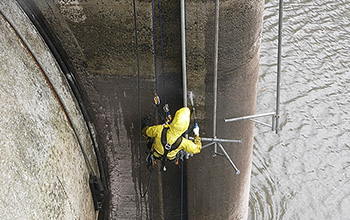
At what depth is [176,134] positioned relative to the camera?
197 inches

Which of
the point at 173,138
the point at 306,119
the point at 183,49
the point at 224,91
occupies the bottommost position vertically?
the point at 173,138

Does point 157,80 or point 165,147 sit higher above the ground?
point 157,80

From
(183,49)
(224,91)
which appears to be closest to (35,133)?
(183,49)

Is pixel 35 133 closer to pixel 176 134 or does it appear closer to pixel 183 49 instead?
pixel 176 134

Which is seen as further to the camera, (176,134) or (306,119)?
(306,119)

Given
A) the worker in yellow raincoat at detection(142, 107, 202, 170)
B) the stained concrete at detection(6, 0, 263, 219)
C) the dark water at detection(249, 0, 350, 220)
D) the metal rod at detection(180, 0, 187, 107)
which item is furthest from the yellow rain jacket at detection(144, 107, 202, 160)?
the dark water at detection(249, 0, 350, 220)

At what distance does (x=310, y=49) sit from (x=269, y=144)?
305cm

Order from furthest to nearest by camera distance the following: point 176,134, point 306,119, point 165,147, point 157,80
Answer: point 306,119, point 157,80, point 165,147, point 176,134

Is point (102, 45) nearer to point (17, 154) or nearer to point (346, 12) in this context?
point (17, 154)

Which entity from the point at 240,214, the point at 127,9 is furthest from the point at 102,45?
the point at 240,214

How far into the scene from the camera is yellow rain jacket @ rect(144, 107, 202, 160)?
4906 millimetres

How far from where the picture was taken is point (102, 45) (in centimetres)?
508

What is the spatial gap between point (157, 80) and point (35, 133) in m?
1.59

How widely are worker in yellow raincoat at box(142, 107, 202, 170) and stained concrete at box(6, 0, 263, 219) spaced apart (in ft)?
1.22
